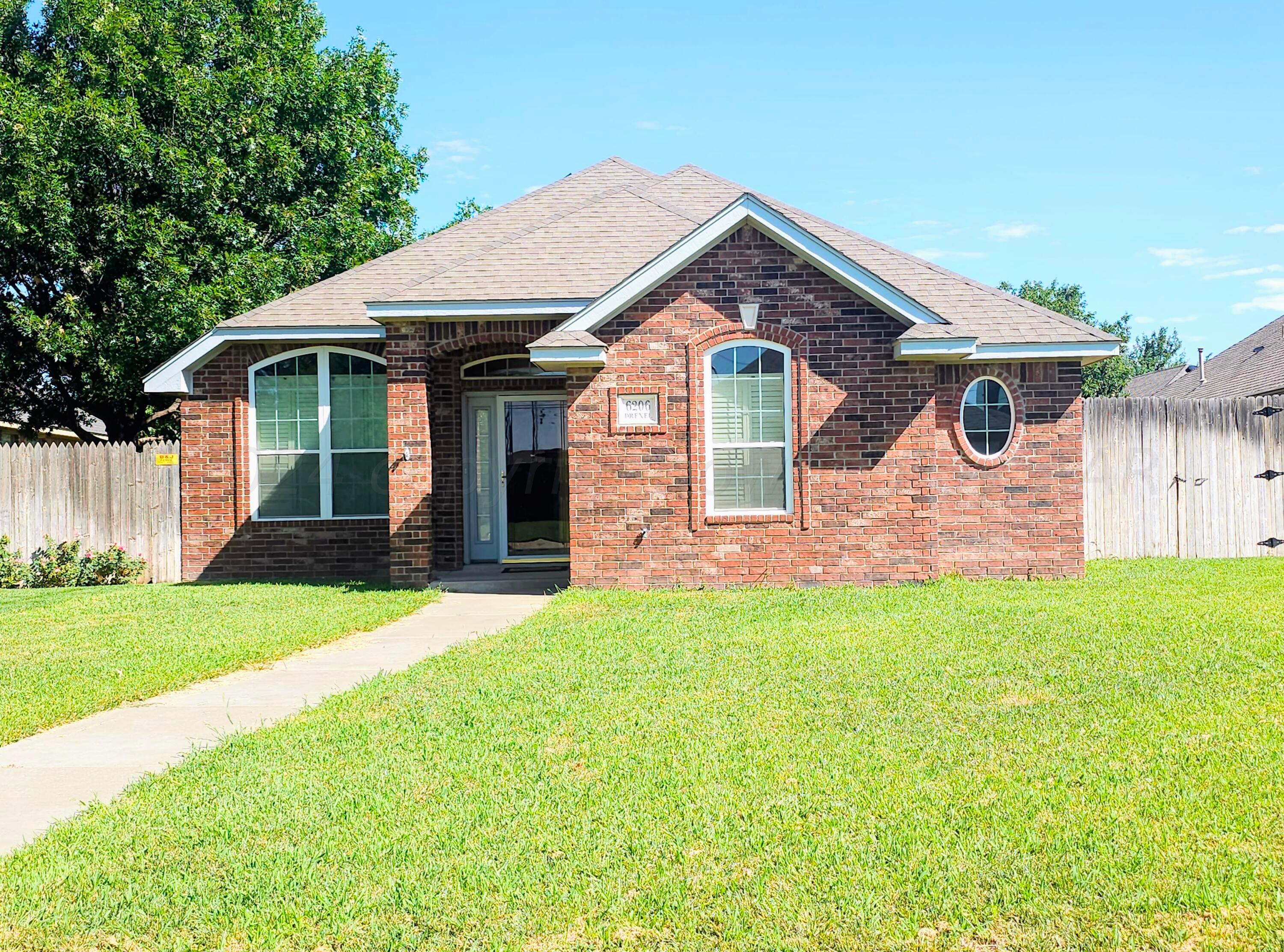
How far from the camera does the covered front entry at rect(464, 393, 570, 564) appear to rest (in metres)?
15.4

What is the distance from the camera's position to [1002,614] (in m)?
9.61

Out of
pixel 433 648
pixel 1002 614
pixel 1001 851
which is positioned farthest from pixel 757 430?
pixel 1001 851

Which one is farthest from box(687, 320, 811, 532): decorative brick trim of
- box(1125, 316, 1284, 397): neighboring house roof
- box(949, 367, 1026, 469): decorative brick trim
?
box(1125, 316, 1284, 397): neighboring house roof

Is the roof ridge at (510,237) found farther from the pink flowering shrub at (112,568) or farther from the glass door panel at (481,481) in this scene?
the pink flowering shrub at (112,568)

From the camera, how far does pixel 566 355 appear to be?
1168cm

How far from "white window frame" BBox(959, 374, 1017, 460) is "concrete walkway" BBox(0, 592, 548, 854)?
6.56 meters

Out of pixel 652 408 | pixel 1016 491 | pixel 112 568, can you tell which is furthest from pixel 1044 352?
pixel 112 568

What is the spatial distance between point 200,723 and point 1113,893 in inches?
205

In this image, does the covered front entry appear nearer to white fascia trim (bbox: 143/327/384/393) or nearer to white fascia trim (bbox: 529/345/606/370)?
white fascia trim (bbox: 143/327/384/393)

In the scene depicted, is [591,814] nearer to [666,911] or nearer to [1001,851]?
[666,911]

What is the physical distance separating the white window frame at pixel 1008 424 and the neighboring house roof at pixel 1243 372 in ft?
64.5

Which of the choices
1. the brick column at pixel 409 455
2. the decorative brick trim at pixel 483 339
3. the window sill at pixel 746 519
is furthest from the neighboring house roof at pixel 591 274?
the window sill at pixel 746 519

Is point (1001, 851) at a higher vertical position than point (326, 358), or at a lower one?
lower

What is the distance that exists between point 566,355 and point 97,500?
26.6 ft
